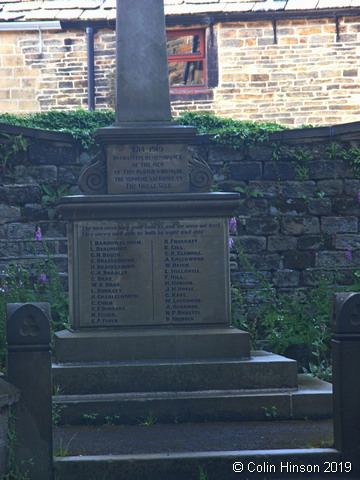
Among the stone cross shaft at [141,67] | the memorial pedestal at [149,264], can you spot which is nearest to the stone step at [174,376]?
the memorial pedestal at [149,264]

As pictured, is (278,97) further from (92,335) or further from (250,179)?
(92,335)

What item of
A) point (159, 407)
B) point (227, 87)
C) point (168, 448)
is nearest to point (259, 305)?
point (159, 407)

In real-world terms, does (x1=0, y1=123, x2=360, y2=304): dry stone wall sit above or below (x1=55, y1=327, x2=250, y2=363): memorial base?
above

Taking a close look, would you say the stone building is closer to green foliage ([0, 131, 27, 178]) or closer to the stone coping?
the stone coping

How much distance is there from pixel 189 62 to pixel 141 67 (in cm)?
962

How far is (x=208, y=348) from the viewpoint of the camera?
6.55m

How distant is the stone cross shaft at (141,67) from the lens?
7188mm

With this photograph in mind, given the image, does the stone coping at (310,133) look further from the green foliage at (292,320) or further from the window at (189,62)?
the window at (189,62)

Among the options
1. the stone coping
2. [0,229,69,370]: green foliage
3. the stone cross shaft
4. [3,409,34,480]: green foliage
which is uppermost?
the stone cross shaft

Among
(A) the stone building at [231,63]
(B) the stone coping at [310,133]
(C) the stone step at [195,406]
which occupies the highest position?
(A) the stone building at [231,63]

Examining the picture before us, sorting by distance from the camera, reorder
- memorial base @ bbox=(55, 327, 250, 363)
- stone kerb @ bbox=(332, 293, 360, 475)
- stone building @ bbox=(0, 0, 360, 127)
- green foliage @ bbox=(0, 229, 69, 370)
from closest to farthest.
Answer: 1. stone kerb @ bbox=(332, 293, 360, 475)
2. memorial base @ bbox=(55, 327, 250, 363)
3. green foliage @ bbox=(0, 229, 69, 370)
4. stone building @ bbox=(0, 0, 360, 127)

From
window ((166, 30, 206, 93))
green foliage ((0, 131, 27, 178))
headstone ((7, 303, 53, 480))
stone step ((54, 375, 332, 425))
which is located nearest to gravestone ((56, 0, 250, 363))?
stone step ((54, 375, 332, 425))

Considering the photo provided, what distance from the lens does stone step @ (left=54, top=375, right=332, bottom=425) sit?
5.91 m

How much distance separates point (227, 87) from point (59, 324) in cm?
906
